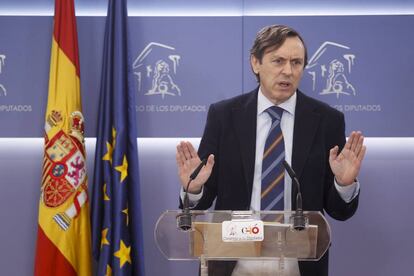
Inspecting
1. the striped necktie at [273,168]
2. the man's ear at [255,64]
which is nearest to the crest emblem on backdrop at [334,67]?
the man's ear at [255,64]

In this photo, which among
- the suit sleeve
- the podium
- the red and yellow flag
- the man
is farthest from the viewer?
the red and yellow flag

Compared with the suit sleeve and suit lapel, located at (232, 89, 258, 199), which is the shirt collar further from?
the suit sleeve

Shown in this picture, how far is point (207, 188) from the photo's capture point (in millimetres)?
3189

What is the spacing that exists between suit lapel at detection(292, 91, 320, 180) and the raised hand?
1.25 ft

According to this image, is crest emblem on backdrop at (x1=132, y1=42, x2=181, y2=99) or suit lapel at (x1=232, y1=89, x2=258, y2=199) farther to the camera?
crest emblem on backdrop at (x1=132, y1=42, x2=181, y2=99)

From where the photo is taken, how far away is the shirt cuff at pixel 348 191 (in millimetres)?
2766

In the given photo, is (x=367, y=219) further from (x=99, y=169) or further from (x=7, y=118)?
(x=7, y=118)

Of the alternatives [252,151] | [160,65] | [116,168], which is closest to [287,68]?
[252,151]

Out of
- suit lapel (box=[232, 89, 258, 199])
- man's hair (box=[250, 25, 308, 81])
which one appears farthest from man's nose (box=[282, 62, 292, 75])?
suit lapel (box=[232, 89, 258, 199])

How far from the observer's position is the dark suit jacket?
10.1 feet

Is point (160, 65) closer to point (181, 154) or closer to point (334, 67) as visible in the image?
point (334, 67)

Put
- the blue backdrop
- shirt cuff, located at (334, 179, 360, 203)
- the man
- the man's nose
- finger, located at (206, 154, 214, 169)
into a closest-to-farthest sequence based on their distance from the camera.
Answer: finger, located at (206, 154, 214, 169)
shirt cuff, located at (334, 179, 360, 203)
the man
the man's nose
the blue backdrop

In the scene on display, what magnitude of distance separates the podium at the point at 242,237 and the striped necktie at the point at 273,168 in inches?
30.1

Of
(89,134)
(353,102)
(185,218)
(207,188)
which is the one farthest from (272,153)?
(89,134)
